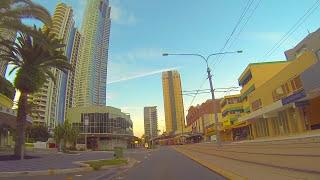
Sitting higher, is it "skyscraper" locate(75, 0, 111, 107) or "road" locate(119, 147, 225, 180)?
"skyscraper" locate(75, 0, 111, 107)

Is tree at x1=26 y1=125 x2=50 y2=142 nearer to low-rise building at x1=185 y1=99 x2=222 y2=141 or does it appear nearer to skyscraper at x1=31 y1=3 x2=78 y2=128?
skyscraper at x1=31 y1=3 x2=78 y2=128

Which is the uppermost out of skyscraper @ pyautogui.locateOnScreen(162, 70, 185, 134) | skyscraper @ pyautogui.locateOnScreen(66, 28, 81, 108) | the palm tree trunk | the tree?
skyscraper @ pyautogui.locateOnScreen(66, 28, 81, 108)

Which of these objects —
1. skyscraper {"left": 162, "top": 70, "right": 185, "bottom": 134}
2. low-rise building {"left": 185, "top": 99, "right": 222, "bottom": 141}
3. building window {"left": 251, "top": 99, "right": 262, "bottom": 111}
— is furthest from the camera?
low-rise building {"left": 185, "top": 99, "right": 222, "bottom": 141}

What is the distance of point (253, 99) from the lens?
68000 millimetres

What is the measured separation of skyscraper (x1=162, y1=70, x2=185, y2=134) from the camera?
10243cm

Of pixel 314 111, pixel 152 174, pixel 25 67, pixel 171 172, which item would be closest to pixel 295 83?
pixel 314 111

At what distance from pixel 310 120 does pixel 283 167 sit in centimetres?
3085

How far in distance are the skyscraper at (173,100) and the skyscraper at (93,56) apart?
78.6 ft

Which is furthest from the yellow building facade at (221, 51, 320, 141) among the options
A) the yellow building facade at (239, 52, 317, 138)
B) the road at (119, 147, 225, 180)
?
the road at (119, 147, 225, 180)

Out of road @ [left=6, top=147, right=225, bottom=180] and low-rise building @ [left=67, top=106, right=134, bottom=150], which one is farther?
low-rise building @ [left=67, top=106, right=134, bottom=150]

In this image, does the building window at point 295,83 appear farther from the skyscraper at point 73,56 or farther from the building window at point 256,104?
the skyscraper at point 73,56

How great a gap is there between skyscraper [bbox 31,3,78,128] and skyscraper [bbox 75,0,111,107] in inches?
232

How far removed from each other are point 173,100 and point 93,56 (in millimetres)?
32086

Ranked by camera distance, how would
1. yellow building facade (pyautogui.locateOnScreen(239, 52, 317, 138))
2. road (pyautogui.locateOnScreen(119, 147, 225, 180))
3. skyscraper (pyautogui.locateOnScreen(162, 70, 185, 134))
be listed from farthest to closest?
1. skyscraper (pyautogui.locateOnScreen(162, 70, 185, 134))
2. yellow building facade (pyautogui.locateOnScreen(239, 52, 317, 138))
3. road (pyautogui.locateOnScreen(119, 147, 225, 180))
